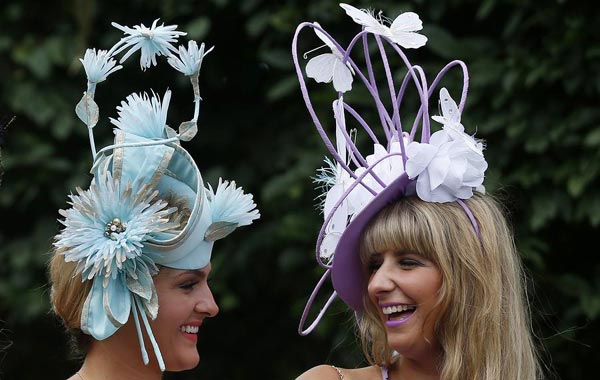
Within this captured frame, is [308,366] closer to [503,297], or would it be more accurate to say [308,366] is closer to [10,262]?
[10,262]

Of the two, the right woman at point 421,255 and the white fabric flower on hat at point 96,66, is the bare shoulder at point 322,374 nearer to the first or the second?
the right woman at point 421,255

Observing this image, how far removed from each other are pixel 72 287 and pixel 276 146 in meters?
2.64

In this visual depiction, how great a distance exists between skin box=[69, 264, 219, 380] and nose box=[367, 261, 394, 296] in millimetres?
491

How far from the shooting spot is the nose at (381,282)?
12.4 ft

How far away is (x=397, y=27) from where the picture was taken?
159 inches

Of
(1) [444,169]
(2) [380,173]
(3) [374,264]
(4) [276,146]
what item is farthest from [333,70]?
(4) [276,146]

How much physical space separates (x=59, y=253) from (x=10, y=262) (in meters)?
2.63

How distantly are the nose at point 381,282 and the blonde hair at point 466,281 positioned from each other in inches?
2.7

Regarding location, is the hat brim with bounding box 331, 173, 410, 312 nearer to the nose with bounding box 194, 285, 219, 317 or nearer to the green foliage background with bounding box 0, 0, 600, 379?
the nose with bounding box 194, 285, 219, 317

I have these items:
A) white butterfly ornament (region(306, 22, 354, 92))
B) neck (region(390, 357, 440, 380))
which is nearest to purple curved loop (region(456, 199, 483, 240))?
neck (region(390, 357, 440, 380))

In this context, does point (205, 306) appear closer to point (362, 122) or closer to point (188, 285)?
point (188, 285)

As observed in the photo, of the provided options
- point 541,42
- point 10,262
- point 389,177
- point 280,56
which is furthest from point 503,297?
point 10,262

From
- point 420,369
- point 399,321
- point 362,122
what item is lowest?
point 420,369

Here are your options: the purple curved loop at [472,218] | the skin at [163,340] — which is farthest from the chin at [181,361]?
the purple curved loop at [472,218]
